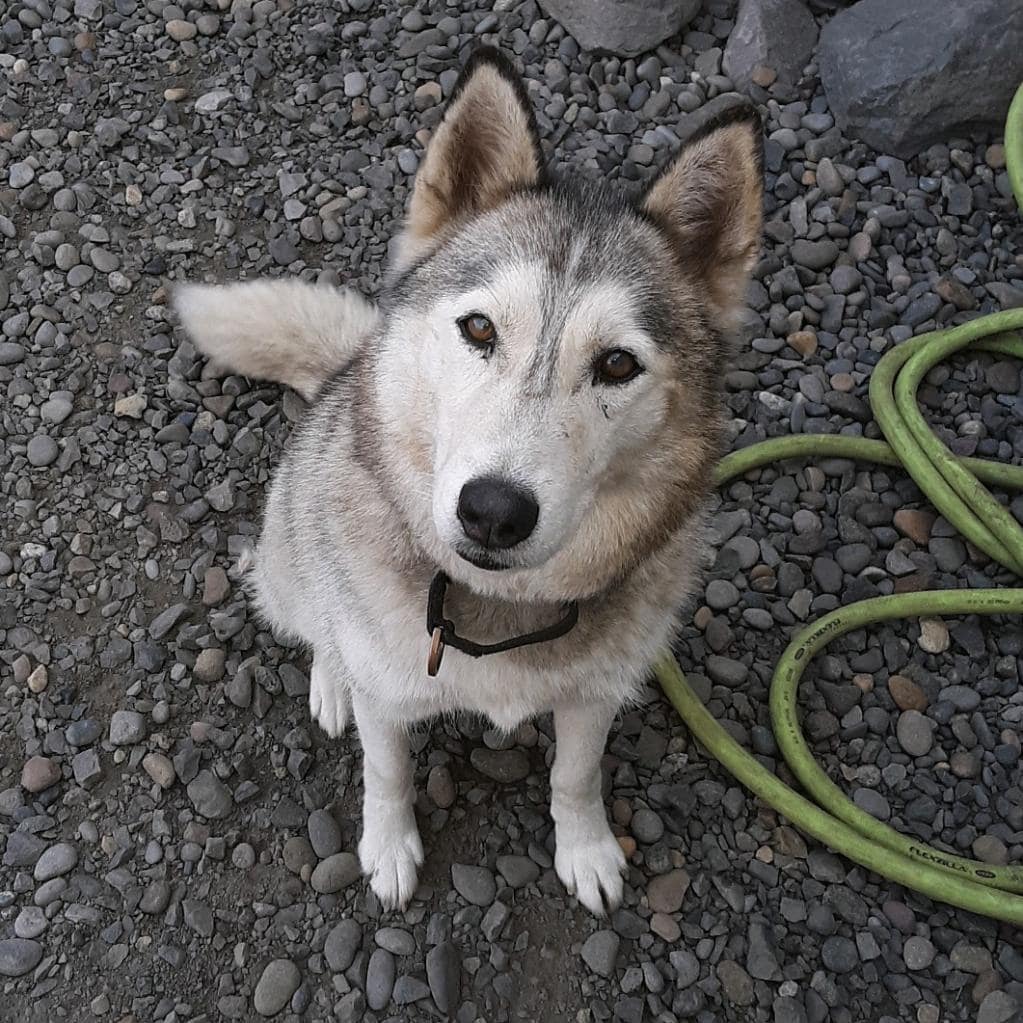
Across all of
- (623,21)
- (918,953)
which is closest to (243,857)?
(918,953)

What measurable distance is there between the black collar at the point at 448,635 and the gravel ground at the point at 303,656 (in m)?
0.93

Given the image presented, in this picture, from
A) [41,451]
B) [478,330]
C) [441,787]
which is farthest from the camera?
[41,451]

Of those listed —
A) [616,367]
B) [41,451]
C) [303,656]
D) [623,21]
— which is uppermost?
[616,367]

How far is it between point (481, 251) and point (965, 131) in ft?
10.1

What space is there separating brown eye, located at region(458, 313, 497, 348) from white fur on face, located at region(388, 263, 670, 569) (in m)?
0.01

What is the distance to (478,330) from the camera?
195 cm

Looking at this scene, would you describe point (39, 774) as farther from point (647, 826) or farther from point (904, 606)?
point (904, 606)

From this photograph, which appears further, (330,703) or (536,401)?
(330,703)

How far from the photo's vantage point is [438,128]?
211cm

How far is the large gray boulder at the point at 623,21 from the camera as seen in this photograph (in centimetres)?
435

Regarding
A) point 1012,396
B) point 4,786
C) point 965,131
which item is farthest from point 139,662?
point 965,131

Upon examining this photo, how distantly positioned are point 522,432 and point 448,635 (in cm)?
56

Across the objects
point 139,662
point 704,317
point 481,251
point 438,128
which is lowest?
point 139,662

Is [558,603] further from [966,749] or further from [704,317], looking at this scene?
[966,749]
